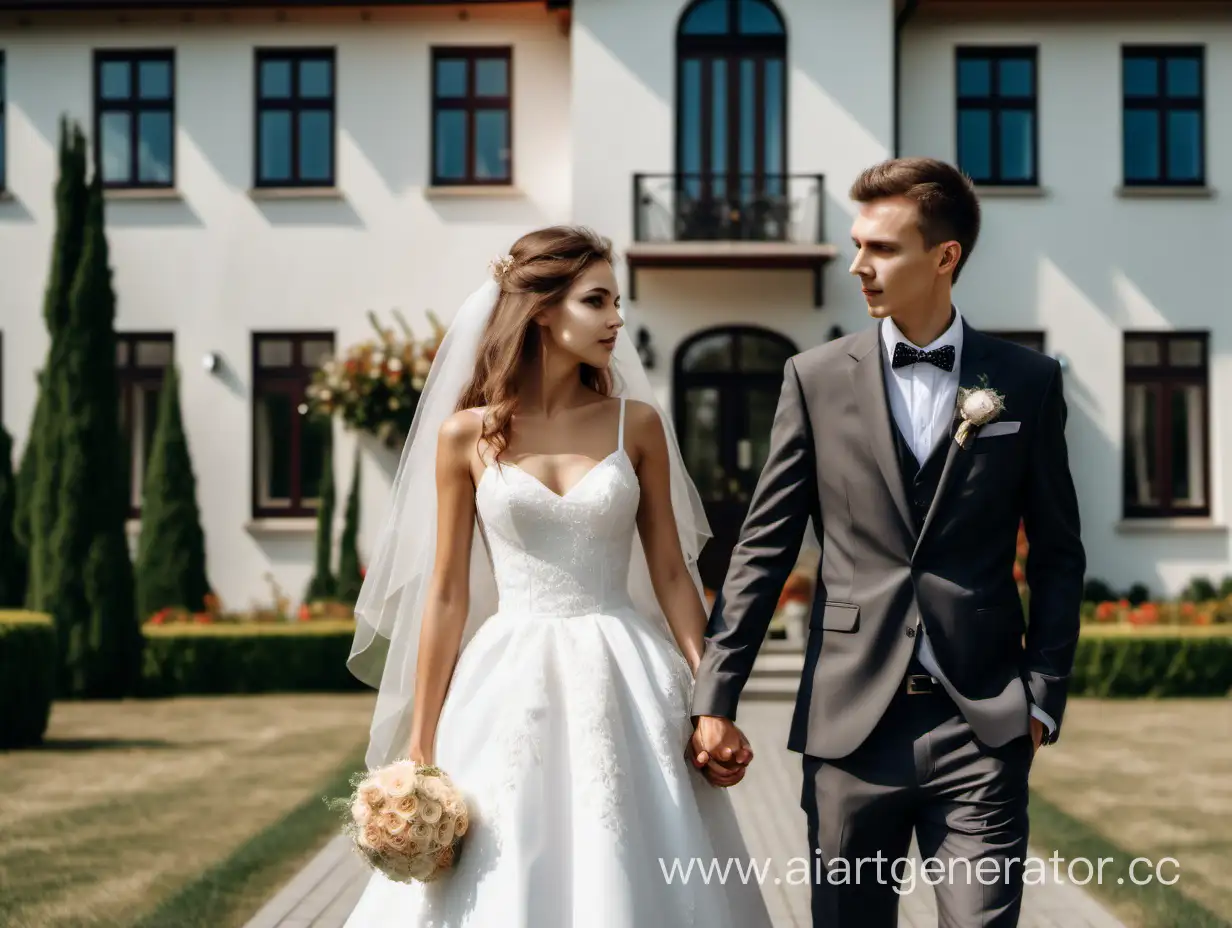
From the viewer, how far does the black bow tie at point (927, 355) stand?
12.0ft

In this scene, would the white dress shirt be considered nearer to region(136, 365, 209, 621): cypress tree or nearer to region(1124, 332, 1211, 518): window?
region(136, 365, 209, 621): cypress tree

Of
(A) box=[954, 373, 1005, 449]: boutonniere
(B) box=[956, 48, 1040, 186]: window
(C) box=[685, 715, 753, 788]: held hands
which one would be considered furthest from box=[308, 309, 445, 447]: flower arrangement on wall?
(A) box=[954, 373, 1005, 449]: boutonniere

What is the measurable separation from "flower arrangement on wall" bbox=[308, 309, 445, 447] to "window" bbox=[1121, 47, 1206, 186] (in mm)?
8840

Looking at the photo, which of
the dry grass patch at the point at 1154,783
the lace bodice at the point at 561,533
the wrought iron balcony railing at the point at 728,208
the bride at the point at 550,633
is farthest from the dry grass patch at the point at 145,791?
the wrought iron balcony railing at the point at 728,208

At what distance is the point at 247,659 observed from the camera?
1369 centimetres

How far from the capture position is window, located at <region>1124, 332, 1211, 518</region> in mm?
17188

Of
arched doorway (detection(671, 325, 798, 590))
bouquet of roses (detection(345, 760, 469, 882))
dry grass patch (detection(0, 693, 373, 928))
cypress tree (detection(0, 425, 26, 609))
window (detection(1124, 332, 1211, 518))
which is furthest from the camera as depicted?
window (detection(1124, 332, 1211, 518))

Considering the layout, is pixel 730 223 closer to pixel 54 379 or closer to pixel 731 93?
pixel 731 93

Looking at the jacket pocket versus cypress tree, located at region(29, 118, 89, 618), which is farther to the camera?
cypress tree, located at region(29, 118, 89, 618)

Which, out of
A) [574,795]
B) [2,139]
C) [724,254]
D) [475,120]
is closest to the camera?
[574,795]

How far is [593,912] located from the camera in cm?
364

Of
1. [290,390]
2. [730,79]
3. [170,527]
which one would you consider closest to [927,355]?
[730,79]

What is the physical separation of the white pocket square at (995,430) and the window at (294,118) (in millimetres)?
15037

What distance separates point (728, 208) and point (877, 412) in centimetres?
1286
